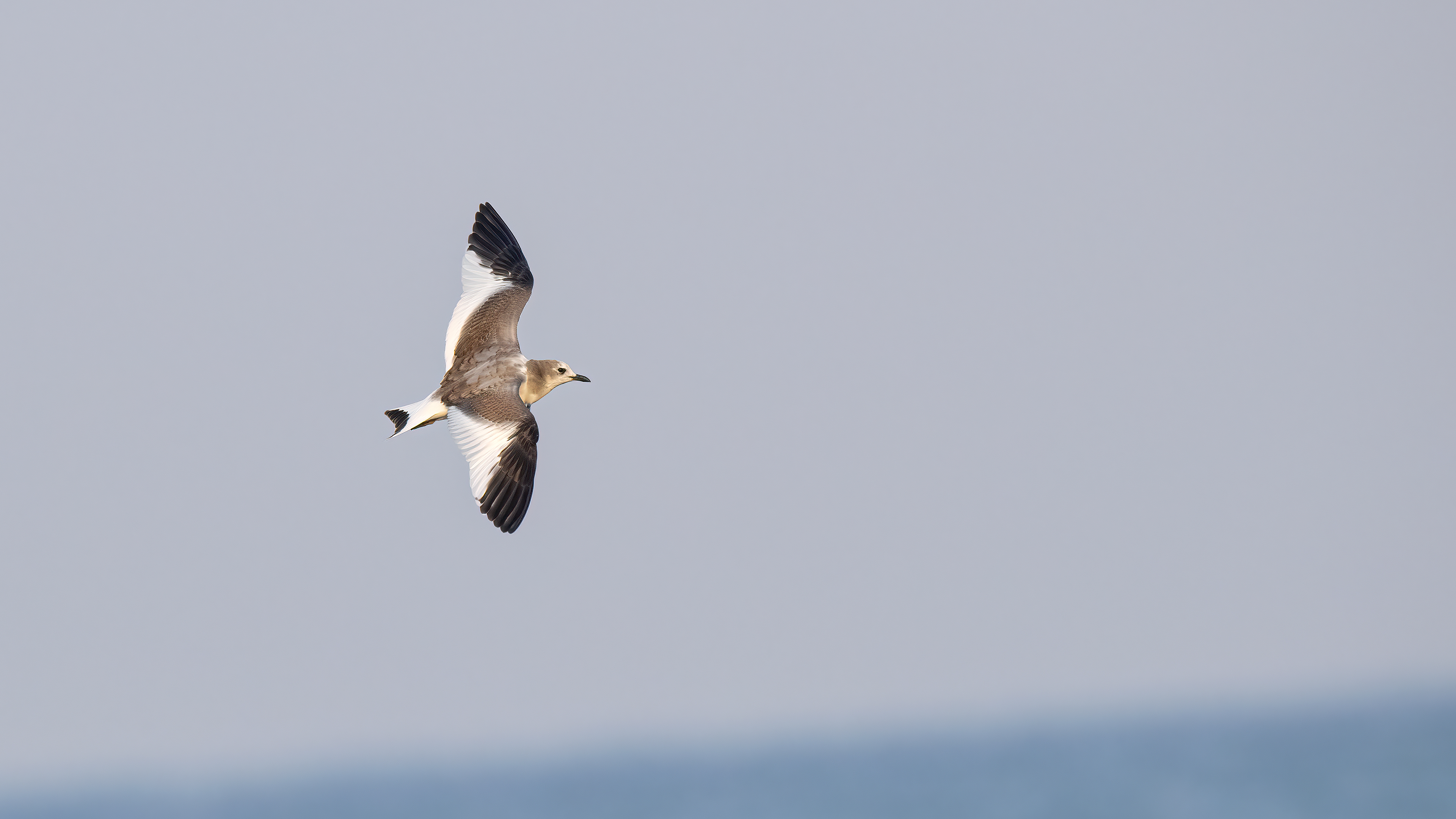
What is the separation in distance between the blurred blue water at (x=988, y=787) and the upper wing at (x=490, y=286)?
3005 inches

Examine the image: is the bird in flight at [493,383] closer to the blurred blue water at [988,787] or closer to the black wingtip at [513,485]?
the black wingtip at [513,485]

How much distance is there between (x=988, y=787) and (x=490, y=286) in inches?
4247

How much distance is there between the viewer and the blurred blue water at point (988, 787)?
104688 millimetres

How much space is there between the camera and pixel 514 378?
22.1 meters

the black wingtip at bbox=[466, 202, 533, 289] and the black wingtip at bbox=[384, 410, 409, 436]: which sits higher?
the black wingtip at bbox=[466, 202, 533, 289]

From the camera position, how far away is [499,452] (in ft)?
68.2

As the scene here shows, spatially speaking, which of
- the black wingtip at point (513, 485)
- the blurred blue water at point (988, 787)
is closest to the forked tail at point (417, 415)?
the black wingtip at point (513, 485)

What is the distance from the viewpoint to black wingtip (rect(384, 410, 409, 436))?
21156 mm

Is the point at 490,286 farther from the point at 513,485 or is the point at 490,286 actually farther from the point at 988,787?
the point at 988,787

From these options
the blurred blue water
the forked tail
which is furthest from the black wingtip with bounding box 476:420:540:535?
the blurred blue water

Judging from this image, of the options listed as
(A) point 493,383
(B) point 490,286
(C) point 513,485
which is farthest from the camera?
(B) point 490,286

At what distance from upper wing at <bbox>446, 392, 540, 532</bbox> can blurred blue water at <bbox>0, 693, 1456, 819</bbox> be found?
78.4 metres

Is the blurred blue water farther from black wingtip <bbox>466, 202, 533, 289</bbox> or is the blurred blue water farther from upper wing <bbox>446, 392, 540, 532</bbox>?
upper wing <bbox>446, 392, 540, 532</bbox>

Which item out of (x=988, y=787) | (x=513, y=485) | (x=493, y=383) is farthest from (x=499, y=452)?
(x=988, y=787)
